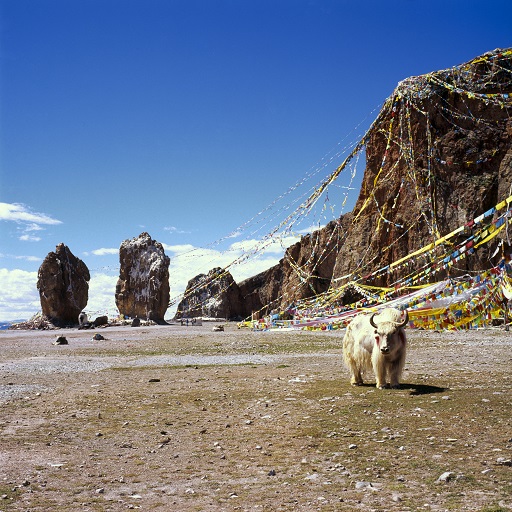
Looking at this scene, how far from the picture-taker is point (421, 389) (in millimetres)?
12617

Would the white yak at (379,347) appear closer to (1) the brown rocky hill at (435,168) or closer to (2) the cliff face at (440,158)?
(1) the brown rocky hill at (435,168)

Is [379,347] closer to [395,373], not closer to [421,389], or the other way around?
[395,373]

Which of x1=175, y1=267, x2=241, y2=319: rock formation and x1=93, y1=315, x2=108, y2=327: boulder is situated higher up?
x1=175, y1=267, x2=241, y2=319: rock formation

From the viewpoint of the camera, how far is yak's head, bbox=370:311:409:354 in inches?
505

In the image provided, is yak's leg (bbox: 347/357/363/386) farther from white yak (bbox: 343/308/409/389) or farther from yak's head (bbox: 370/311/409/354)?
yak's head (bbox: 370/311/409/354)

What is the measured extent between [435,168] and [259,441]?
41.6 m

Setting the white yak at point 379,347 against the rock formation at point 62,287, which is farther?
the rock formation at point 62,287

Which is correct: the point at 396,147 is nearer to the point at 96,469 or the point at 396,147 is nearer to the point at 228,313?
the point at 96,469

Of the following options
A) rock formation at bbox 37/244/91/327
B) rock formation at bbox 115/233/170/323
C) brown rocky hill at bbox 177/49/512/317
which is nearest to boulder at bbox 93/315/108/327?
rock formation at bbox 37/244/91/327

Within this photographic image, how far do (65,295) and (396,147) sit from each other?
47055mm

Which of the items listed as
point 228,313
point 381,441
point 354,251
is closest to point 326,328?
point 354,251

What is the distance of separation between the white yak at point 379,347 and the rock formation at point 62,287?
68295mm

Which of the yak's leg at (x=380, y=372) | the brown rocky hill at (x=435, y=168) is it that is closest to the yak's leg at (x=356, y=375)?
the yak's leg at (x=380, y=372)

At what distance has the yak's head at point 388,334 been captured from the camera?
1282cm
